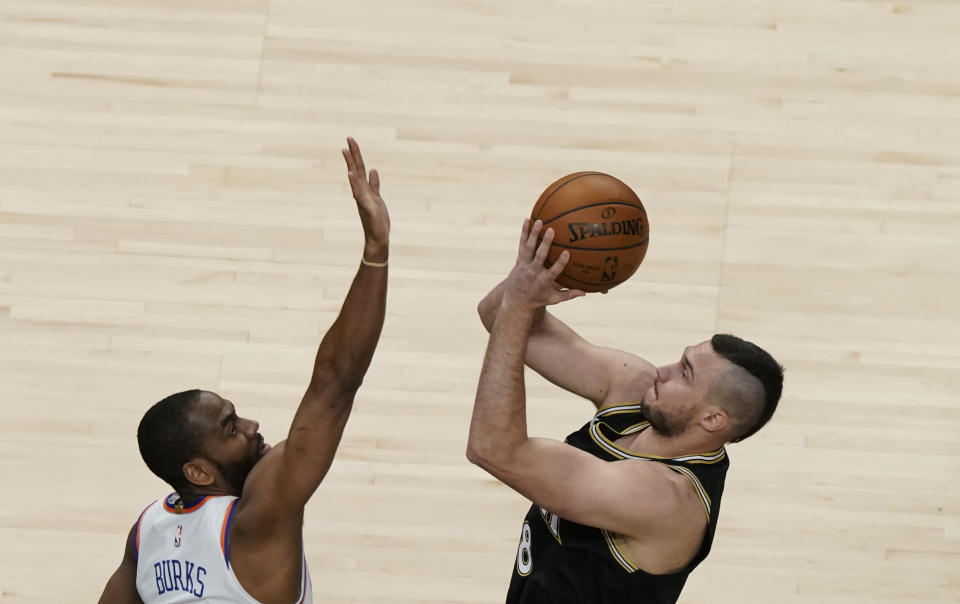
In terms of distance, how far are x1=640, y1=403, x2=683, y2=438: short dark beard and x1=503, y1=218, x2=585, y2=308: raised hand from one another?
1.29ft

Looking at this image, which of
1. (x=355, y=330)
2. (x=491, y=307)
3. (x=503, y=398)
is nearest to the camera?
(x=503, y=398)

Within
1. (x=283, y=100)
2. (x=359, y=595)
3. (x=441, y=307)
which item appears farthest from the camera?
(x=283, y=100)

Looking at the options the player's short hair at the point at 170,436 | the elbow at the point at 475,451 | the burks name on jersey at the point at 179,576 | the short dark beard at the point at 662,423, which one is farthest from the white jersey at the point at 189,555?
the short dark beard at the point at 662,423

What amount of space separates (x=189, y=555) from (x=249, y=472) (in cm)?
22

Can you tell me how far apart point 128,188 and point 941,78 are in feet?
10.4

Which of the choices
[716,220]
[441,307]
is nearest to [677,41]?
[716,220]

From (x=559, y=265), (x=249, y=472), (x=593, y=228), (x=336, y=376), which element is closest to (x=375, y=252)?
(x=336, y=376)

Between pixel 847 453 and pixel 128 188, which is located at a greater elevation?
pixel 128 188

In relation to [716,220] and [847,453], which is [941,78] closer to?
[716,220]

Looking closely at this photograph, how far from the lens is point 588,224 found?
8.16 feet

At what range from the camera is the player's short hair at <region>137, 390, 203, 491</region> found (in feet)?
8.07

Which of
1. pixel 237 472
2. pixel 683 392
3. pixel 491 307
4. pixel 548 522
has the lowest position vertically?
pixel 548 522

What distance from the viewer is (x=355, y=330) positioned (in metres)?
2.38

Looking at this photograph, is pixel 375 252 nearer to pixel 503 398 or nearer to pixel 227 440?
pixel 503 398
